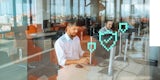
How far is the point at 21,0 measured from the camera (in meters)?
1.80

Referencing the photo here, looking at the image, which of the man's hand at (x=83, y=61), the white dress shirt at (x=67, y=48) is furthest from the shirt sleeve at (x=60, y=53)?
the man's hand at (x=83, y=61)

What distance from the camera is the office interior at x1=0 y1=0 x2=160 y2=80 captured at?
157 cm

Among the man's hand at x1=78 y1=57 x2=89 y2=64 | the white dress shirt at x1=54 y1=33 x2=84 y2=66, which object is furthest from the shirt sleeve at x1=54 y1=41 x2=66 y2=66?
the man's hand at x1=78 y1=57 x2=89 y2=64

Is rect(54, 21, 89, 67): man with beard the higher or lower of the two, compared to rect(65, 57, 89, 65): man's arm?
higher

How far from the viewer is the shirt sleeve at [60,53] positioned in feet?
6.04

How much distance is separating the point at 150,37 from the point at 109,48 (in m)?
0.45

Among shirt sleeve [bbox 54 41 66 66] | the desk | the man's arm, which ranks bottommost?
the desk

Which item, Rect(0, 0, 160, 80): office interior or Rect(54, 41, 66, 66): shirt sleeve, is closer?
Rect(0, 0, 160, 80): office interior

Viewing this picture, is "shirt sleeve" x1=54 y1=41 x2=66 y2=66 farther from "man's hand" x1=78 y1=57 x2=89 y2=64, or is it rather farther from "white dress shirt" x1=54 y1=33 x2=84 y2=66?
"man's hand" x1=78 y1=57 x2=89 y2=64

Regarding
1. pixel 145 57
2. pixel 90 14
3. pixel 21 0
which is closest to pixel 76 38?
pixel 90 14

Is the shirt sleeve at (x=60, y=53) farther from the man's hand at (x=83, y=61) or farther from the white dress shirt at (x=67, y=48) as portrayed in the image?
the man's hand at (x=83, y=61)

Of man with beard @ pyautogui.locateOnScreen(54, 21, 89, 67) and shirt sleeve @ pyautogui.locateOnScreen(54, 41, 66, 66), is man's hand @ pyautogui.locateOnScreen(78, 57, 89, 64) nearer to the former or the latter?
man with beard @ pyautogui.locateOnScreen(54, 21, 89, 67)

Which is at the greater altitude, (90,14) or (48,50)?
(90,14)

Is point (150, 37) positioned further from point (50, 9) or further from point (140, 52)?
point (50, 9)
